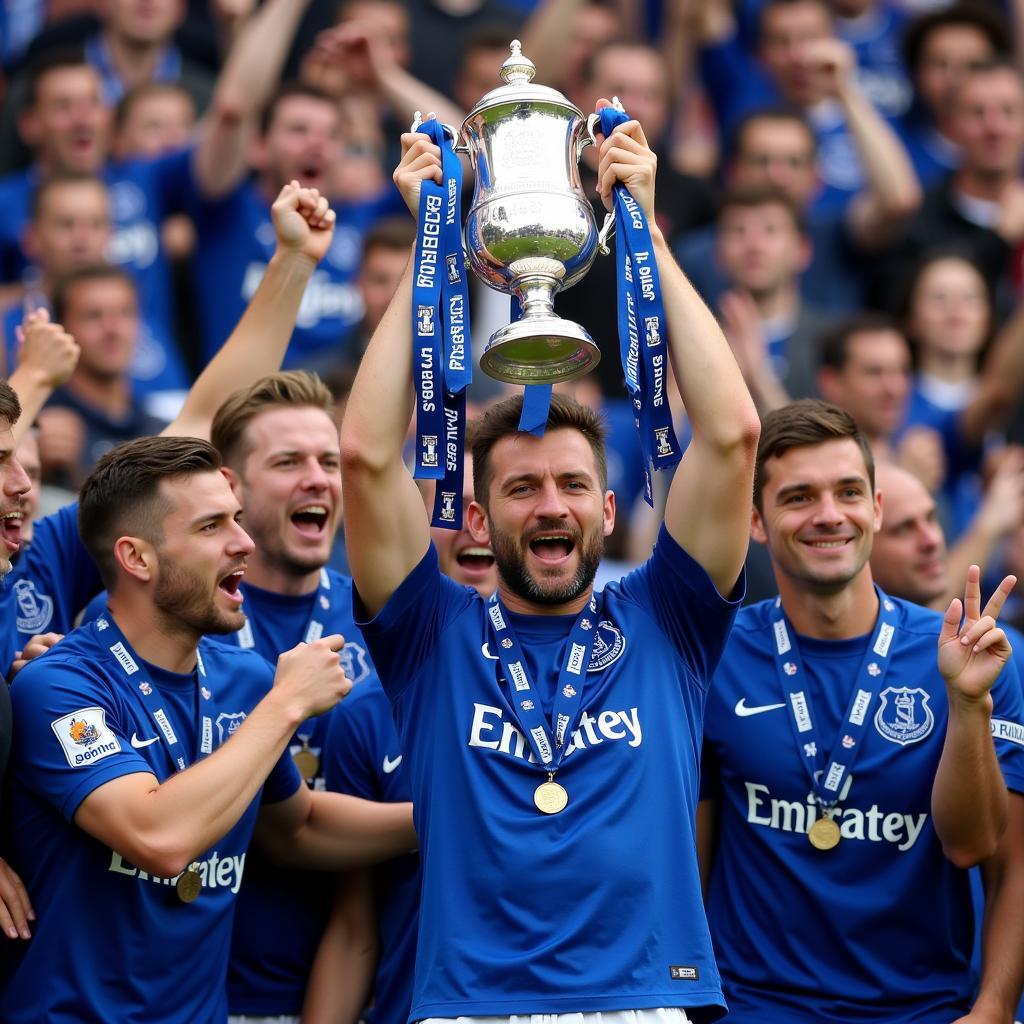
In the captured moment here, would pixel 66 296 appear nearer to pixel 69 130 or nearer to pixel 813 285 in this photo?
pixel 69 130

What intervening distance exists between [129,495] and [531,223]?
4.69ft

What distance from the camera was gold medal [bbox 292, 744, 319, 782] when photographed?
18.7 feet

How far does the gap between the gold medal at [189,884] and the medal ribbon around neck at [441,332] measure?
1170 millimetres

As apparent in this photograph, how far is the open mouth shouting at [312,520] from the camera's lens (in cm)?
595

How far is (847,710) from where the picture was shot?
549cm

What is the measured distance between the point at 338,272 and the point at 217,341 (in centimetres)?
83

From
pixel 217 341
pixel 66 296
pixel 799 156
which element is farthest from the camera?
pixel 799 156

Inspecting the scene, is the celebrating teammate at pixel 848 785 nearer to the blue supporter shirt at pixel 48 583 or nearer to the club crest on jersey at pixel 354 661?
the club crest on jersey at pixel 354 661

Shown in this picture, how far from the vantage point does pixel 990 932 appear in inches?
216

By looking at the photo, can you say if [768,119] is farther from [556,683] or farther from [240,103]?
[556,683]

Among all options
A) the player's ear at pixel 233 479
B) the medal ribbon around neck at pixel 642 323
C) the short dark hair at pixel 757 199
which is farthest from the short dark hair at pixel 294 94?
the medal ribbon around neck at pixel 642 323

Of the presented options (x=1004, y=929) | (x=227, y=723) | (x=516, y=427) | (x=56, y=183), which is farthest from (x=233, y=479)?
(x=56, y=183)

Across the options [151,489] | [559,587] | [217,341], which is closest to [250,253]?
[217,341]

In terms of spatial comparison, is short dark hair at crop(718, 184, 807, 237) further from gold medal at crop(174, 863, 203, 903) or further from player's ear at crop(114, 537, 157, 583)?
gold medal at crop(174, 863, 203, 903)
